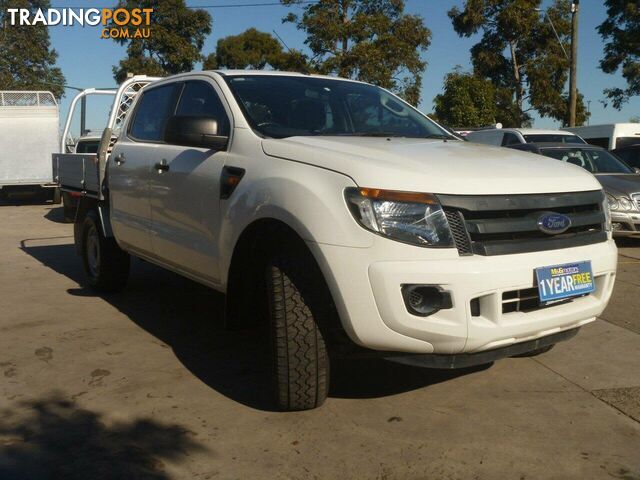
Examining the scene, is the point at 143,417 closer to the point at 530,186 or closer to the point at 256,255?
the point at 256,255

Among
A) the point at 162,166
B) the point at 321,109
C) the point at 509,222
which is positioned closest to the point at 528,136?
the point at 321,109

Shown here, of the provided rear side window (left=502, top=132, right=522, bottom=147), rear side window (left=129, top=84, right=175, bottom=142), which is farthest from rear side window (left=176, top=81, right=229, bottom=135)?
rear side window (left=502, top=132, right=522, bottom=147)

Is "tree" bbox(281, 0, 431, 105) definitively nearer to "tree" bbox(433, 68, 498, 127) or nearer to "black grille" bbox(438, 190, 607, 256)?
"tree" bbox(433, 68, 498, 127)

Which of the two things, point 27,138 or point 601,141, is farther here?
point 601,141

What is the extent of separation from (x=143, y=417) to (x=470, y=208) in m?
1.91

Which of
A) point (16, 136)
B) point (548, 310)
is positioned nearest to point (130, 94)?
point (548, 310)

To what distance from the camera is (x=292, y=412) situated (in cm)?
358

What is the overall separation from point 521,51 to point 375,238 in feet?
100

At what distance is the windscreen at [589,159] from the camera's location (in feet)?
33.9

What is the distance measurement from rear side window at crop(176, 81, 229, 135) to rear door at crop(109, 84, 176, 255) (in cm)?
20

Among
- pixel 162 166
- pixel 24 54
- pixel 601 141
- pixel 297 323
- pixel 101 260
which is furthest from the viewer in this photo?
pixel 24 54

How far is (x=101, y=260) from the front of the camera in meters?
6.11

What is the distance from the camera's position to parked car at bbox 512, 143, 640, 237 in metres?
8.97

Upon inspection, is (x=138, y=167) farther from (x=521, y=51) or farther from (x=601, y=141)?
(x=521, y=51)
